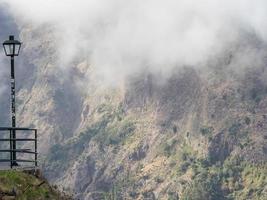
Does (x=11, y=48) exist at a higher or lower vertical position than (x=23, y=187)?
higher

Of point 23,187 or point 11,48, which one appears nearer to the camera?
point 23,187

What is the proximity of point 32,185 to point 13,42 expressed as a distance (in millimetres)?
6710

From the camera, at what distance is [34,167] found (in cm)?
3494

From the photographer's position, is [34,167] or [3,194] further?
[34,167]

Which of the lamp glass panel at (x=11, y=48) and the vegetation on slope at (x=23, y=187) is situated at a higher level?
the lamp glass panel at (x=11, y=48)

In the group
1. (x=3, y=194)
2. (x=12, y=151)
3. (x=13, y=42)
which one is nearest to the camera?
(x=3, y=194)

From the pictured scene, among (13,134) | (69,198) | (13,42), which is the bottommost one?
(69,198)

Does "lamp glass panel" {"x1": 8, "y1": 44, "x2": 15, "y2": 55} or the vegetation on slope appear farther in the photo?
"lamp glass panel" {"x1": 8, "y1": 44, "x2": 15, "y2": 55}

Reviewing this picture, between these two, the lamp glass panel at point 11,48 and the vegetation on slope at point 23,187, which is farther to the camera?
the lamp glass panel at point 11,48

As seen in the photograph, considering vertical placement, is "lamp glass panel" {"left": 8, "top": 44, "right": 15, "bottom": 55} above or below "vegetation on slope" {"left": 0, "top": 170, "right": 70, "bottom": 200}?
above

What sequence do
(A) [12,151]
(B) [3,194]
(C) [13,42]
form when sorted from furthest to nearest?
1. (C) [13,42]
2. (A) [12,151]
3. (B) [3,194]

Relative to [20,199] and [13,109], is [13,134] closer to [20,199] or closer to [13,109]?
[13,109]

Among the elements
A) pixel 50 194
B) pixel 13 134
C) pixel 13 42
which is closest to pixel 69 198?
pixel 50 194

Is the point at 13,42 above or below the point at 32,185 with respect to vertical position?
above
